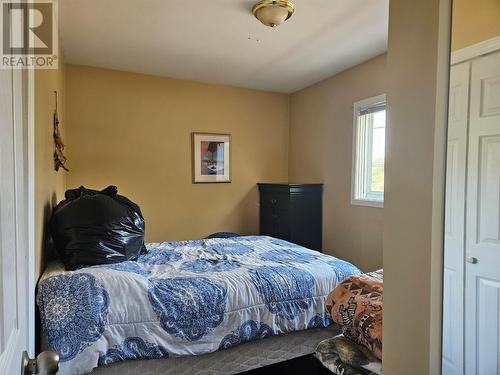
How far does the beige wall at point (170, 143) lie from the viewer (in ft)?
11.9

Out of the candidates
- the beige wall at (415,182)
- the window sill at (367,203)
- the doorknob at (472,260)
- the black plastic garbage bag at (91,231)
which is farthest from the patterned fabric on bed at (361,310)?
the window sill at (367,203)

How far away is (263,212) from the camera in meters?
4.27

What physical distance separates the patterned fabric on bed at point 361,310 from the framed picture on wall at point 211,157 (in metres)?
3.11

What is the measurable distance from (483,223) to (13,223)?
0.99m

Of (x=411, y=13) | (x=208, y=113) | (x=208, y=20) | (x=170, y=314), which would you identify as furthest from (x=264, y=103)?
(x=411, y=13)

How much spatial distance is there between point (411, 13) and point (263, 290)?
1.60 metres

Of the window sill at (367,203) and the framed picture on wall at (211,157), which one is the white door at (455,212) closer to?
the window sill at (367,203)

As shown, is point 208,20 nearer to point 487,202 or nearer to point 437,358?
point 487,202

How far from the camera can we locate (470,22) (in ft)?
2.40

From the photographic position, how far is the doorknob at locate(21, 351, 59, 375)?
0.66 m

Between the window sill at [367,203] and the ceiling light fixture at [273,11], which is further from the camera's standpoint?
the window sill at [367,203]

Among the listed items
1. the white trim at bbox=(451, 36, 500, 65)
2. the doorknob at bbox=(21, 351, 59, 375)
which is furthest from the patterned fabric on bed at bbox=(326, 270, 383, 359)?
the doorknob at bbox=(21, 351, 59, 375)

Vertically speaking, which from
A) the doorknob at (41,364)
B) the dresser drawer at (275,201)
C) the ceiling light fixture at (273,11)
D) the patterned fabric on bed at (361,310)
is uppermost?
the ceiling light fixture at (273,11)

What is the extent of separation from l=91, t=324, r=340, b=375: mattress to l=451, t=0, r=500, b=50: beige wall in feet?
5.81
